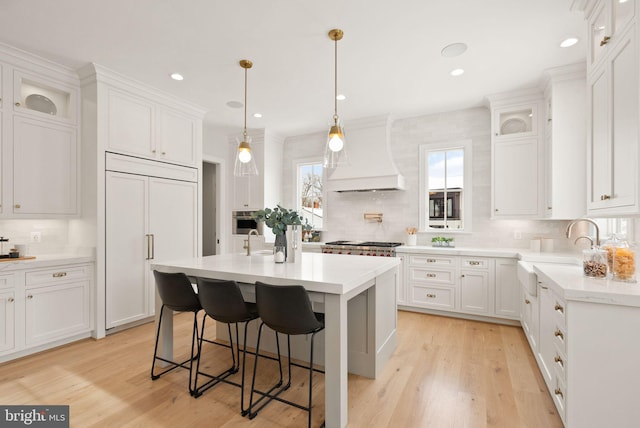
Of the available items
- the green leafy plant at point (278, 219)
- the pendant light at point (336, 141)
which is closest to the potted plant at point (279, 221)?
the green leafy plant at point (278, 219)

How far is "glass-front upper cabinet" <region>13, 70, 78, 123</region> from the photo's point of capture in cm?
308

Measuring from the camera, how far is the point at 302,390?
93.5 inches

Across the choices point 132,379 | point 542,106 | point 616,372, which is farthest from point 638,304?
point 132,379

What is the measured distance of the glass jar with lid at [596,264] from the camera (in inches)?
81.1

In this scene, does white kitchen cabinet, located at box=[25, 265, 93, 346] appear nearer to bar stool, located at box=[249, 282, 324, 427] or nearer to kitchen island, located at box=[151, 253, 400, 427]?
kitchen island, located at box=[151, 253, 400, 427]

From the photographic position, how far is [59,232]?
11.8 feet

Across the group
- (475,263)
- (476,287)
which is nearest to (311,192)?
(475,263)

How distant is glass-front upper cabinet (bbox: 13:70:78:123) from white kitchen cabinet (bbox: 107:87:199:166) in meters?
0.43

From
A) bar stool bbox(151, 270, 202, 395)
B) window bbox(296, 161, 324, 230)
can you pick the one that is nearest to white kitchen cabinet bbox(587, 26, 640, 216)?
bar stool bbox(151, 270, 202, 395)

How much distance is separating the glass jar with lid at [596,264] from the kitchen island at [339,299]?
1302 millimetres

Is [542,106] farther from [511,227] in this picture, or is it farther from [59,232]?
[59,232]

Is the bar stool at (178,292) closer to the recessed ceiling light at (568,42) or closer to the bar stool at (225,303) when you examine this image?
the bar stool at (225,303)

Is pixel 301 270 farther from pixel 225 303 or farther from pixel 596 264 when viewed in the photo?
pixel 596 264

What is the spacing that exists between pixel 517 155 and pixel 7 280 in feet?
18.2
